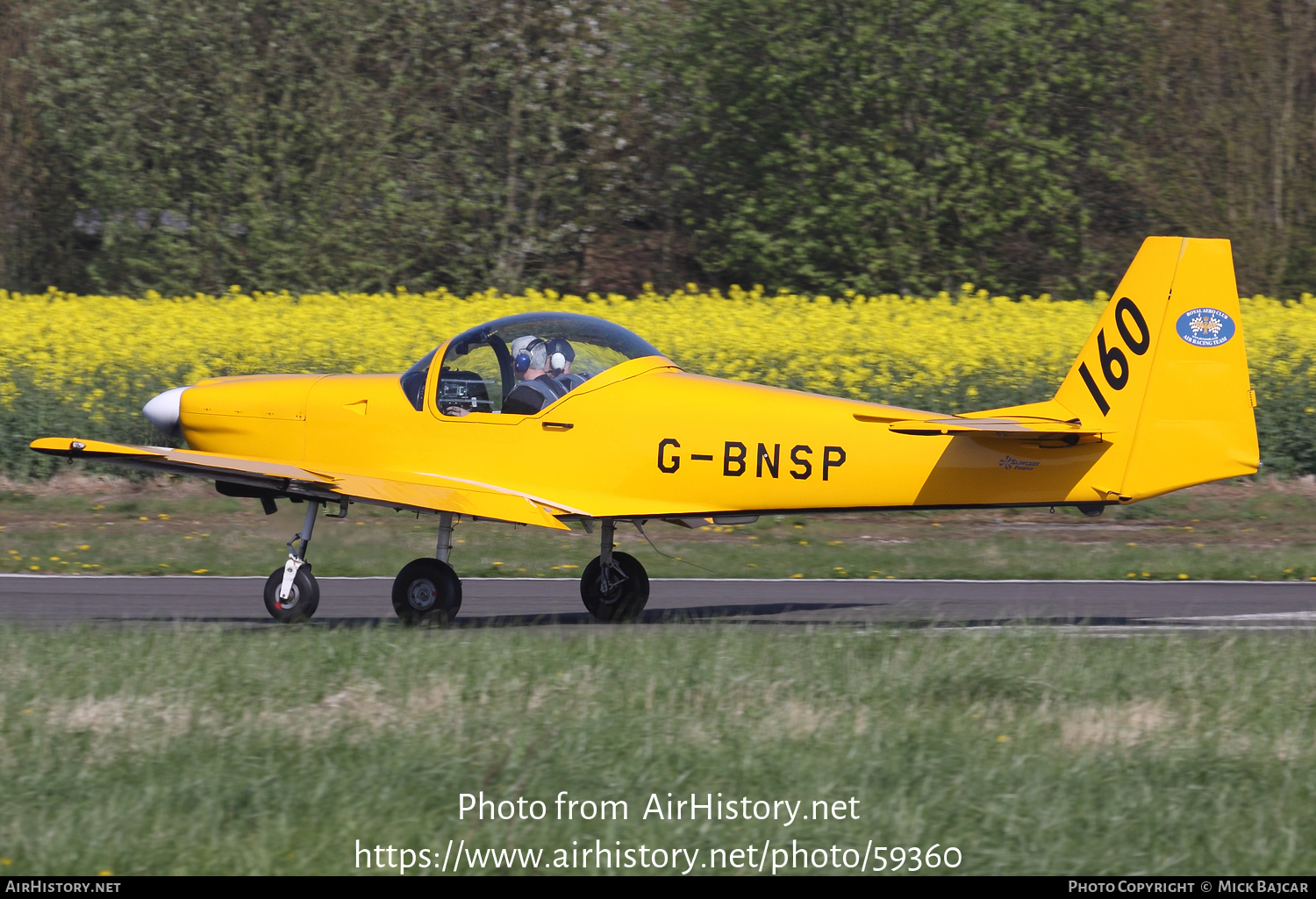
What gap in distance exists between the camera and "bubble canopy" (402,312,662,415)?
1045 cm

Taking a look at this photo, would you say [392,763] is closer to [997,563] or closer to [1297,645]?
[1297,645]

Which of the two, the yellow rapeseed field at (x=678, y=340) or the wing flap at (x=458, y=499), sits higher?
the yellow rapeseed field at (x=678, y=340)

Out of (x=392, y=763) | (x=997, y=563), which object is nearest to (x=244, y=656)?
(x=392, y=763)

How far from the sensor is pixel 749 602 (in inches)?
490

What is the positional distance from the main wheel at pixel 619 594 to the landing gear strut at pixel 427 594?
3.84 feet

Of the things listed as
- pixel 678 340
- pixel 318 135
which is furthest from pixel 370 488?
pixel 318 135

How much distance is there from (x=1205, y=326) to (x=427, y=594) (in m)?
5.68

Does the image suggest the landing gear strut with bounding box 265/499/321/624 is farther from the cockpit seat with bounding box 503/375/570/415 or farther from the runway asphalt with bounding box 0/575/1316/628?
the cockpit seat with bounding box 503/375/570/415

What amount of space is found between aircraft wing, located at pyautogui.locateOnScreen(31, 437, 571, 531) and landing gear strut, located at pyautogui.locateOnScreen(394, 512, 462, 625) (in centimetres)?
40

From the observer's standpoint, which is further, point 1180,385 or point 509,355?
point 509,355

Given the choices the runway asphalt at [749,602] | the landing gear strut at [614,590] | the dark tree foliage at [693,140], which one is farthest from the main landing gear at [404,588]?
the dark tree foliage at [693,140]

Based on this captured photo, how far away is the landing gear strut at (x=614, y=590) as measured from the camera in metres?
11.2

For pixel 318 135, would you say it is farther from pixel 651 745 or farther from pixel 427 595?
pixel 651 745

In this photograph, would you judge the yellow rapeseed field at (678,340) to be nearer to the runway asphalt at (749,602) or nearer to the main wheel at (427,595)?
the runway asphalt at (749,602)
